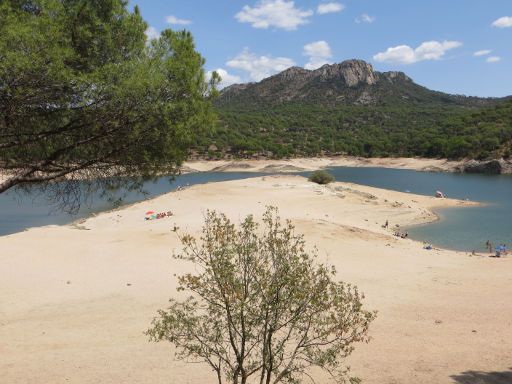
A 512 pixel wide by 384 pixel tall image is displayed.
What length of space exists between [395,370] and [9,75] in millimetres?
12317

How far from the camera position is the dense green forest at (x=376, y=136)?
415 feet

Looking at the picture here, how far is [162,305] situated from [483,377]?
11.8 metres

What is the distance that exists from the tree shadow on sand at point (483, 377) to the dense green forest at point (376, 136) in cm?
11614

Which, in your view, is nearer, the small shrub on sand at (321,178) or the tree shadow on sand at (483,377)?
the tree shadow on sand at (483,377)

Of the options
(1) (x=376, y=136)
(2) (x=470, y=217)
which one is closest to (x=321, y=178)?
(2) (x=470, y=217)

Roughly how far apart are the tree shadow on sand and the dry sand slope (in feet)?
0.13

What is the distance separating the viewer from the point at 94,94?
32.5 ft

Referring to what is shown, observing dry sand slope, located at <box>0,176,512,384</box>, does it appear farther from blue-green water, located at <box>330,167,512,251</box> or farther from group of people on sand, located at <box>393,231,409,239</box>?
blue-green water, located at <box>330,167,512,251</box>

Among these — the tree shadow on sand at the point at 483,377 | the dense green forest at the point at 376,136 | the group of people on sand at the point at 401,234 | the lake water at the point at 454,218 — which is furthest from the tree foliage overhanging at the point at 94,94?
the dense green forest at the point at 376,136

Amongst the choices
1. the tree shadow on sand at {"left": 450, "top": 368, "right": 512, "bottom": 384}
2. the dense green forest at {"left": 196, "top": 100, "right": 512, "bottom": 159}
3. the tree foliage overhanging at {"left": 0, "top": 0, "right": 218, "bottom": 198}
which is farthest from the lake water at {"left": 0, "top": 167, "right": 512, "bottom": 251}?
the dense green forest at {"left": 196, "top": 100, "right": 512, "bottom": 159}

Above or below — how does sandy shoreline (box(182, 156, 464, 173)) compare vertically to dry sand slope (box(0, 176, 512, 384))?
above

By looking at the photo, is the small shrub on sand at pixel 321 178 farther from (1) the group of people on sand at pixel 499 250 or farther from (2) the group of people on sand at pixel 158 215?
(1) the group of people on sand at pixel 499 250

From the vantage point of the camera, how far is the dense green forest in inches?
4978

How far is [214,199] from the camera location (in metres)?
51.1
